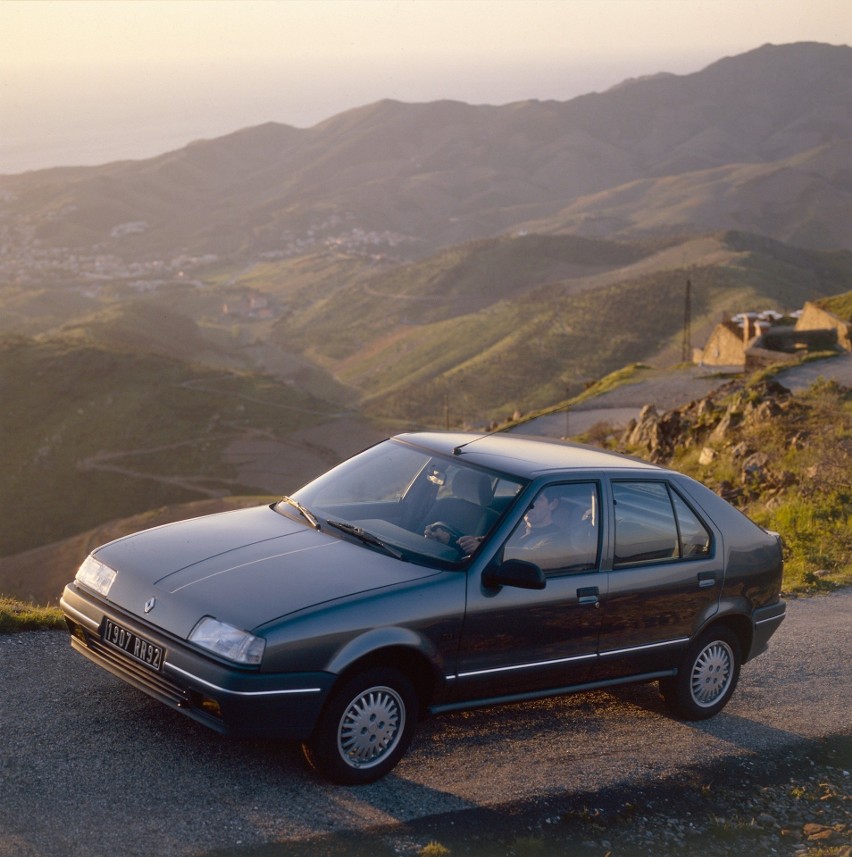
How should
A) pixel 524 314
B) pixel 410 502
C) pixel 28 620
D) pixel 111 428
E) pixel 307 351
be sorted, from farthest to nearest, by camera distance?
pixel 307 351
pixel 524 314
pixel 111 428
pixel 28 620
pixel 410 502

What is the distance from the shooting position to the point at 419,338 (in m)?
125

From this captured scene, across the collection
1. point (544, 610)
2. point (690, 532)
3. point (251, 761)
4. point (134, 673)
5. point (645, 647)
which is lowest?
point (251, 761)

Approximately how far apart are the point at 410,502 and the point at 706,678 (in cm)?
232

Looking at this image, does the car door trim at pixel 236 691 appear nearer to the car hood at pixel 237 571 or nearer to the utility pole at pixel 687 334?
the car hood at pixel 237 571

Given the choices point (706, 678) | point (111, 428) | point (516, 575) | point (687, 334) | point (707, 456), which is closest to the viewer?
point (516, 575)

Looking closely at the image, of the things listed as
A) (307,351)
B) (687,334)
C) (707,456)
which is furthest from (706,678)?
(307,351)

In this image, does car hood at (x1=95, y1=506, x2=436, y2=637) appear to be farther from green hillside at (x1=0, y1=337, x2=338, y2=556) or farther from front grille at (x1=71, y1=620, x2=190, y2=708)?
green hillside at (x1=0, y1=337, x2=338, y2=556)

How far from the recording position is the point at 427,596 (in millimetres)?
5430

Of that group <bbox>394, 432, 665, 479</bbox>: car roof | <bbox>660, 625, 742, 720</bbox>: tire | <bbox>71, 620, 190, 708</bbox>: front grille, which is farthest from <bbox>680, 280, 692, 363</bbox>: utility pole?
<bbox>71, 620, 190, 708</bbox>: front grille

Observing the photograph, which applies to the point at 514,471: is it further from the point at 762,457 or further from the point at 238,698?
the point at 762,457

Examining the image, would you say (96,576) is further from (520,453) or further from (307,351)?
(307,351)

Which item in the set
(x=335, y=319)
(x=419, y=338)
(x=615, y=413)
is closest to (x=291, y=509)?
(x=615, y=413)

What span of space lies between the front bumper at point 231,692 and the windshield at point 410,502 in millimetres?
1019

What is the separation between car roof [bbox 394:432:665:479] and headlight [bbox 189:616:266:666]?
71.3 inches
